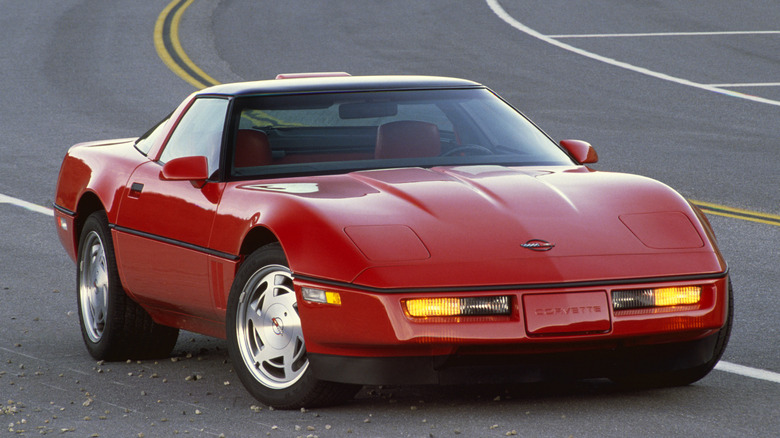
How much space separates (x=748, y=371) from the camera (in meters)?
6.34

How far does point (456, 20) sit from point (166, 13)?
655 cm

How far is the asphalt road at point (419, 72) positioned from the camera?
5582 mm

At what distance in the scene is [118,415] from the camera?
5746 mm

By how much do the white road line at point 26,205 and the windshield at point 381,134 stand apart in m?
5.83

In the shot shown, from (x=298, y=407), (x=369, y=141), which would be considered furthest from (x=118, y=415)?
(x=369, y=141)

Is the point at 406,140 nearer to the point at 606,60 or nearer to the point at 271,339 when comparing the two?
the point at 271,339

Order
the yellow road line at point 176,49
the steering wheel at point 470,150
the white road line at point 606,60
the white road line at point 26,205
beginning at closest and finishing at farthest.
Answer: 1. the steering wheel at point 470,150
2. the white road line at point 26,205
3. the white road line at point 606,60
4. the yellow road line at point 176,49

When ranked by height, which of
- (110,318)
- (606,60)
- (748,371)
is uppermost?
(110,318)

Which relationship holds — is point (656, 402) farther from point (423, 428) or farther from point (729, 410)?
point (423, 428)

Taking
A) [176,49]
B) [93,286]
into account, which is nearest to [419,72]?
[176,49]

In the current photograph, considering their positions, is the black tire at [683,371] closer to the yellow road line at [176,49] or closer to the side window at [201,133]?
the side window at [201,133]

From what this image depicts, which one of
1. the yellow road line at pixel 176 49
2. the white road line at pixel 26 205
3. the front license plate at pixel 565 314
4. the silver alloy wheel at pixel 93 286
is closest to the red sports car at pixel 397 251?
the front license plate at pixel 565 314

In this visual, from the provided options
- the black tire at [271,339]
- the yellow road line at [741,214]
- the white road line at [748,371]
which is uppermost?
the black tire at [271,339]

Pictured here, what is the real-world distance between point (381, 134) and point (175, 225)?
3.58 ft
